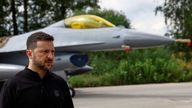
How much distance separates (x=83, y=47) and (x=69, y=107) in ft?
39.7

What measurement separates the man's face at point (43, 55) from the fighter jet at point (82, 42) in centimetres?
1147

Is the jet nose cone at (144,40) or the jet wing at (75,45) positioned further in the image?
the jet wing at (75,45)

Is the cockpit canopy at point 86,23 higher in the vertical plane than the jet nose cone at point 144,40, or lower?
higher

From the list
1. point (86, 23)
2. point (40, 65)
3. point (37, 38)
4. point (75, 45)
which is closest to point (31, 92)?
point (40, 65)

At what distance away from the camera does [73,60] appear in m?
15.2

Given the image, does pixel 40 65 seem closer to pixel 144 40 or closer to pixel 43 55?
pixel 43 55

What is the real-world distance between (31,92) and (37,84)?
0.20ft

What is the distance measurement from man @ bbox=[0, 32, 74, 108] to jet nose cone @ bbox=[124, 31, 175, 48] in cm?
1146

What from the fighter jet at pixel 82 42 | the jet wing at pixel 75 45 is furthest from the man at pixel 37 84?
the jet wing at pixel 75 45

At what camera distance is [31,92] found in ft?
10.4

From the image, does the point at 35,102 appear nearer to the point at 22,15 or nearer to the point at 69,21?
the point at 69,21

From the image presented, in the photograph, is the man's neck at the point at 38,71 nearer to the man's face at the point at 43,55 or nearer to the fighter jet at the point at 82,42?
the man's face at the point at 43,55

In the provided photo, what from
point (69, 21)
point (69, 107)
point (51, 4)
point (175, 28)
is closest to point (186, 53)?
point (175, 28)

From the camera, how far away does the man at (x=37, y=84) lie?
3172 millimetres
